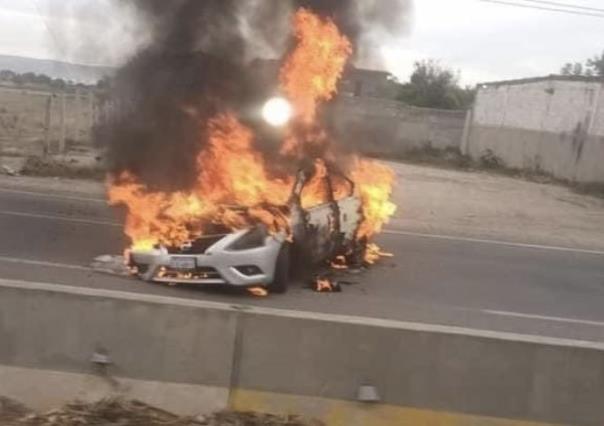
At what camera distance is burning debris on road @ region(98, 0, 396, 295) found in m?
8.83

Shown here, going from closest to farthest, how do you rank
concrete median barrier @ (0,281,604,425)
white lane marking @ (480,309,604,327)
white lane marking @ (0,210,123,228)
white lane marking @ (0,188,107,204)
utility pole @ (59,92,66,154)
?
concrete median barrier @ (0,281,604,425) < white lane marking @ (480,309,604,327) < white lane marking @ (0,210,123,228) < white lane marking @ (0,188,107,204) < utility pole @ (59,92,66,154)

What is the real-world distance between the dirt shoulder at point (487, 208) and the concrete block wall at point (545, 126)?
2572mm

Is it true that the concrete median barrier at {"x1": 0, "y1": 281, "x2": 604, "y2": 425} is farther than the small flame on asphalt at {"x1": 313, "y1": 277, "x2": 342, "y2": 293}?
No

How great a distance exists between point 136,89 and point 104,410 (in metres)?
7.01

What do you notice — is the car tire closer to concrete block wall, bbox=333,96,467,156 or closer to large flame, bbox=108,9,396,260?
large flame, bbox=108,9,396,260

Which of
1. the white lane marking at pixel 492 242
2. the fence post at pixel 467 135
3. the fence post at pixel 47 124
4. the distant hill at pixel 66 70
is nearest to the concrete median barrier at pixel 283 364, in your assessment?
the distant hill at pixel 66 70

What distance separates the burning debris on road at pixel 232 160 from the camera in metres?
8.83

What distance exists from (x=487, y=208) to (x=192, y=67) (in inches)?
461

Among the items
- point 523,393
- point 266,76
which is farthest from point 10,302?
point 266,76

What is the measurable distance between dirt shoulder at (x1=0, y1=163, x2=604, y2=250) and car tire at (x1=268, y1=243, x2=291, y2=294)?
22.2 feet

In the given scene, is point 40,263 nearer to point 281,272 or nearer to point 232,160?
point 232,160

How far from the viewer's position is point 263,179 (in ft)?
31.6

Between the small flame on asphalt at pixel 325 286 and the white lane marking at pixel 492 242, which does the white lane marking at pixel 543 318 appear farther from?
the white lane marking at pixel 492 242

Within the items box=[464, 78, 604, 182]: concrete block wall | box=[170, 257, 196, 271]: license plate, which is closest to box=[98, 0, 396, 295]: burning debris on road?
box=[170, 257, 196, 271]: license plate
